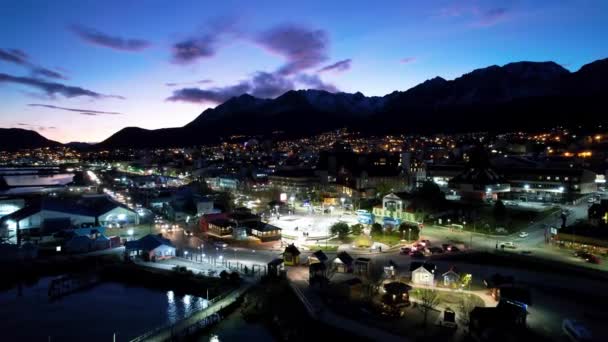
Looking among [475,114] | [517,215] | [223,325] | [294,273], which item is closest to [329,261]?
[294,273]

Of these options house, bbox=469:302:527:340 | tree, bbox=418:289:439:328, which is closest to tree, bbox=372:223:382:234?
tree, bbox=418:289:439:328

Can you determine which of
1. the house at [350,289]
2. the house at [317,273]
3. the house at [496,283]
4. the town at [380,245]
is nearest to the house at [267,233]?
the town at [380,245]

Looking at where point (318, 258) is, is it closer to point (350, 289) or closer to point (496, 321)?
point (350, 289)

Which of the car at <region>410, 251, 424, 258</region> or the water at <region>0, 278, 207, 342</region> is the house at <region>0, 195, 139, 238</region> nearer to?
the water at <region>0, 278, 207, 342</region>

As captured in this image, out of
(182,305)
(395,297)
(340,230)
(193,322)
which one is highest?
(340,230)

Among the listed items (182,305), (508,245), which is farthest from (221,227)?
(508,245)
